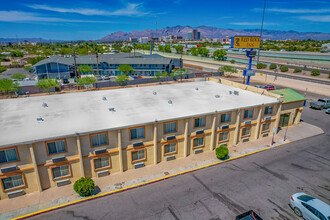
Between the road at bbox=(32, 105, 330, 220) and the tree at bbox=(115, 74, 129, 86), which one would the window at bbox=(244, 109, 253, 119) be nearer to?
the road at bbox=(32, 105, 330, 220)

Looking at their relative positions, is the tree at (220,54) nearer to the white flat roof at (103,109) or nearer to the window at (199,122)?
the white flat roof at (103,109)

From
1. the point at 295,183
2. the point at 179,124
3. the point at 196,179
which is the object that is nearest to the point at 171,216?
the point at 196,179

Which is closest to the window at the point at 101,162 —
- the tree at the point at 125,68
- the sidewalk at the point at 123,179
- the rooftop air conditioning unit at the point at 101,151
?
the rooftop air conditioning unit at the point at 101,151

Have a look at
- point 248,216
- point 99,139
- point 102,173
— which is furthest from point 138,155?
point 248,216

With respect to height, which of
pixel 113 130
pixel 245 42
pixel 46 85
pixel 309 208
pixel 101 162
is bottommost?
pixel 309 208

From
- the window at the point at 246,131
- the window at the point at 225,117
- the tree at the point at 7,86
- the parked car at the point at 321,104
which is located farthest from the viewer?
the tree at the point at 7,86

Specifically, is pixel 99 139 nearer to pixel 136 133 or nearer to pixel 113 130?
pixel 113 130
